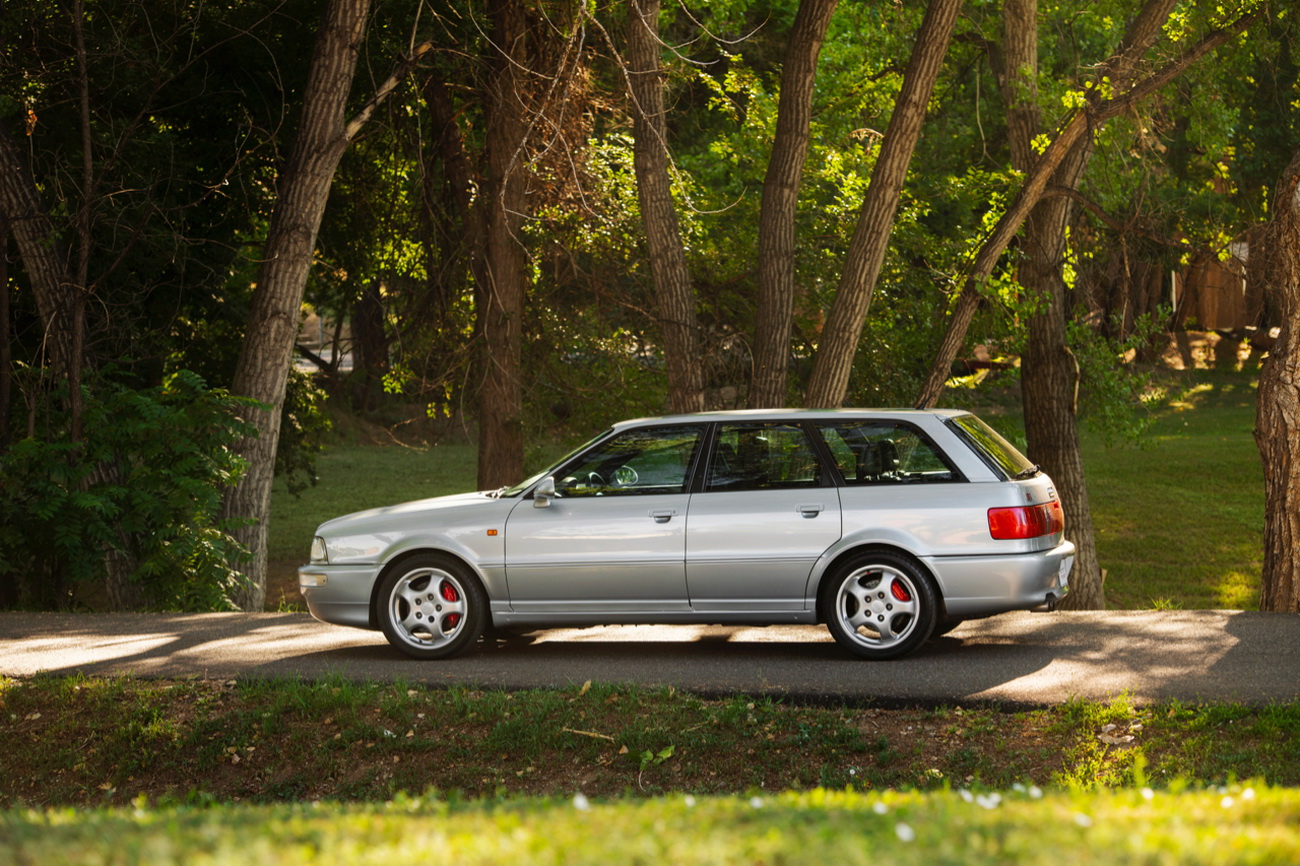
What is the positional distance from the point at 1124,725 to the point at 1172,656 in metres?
1.68

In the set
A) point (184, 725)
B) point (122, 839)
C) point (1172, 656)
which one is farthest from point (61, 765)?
point (1172, 656)

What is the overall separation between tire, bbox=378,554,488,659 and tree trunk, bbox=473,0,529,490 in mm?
7385

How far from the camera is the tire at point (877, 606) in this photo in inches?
310

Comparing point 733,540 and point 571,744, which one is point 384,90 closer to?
point 733,540

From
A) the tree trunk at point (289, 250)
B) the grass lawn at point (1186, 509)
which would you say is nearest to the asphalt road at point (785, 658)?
the tree trunk at point (289, 250)

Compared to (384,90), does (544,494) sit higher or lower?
lower

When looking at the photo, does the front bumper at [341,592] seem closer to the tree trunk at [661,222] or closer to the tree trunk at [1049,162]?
the tree trunk at [661,222]

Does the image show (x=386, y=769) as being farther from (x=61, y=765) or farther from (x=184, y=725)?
(x=61, y=765)

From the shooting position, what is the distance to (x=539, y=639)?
30.6 feet

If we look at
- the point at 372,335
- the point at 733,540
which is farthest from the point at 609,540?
the point at 372,335

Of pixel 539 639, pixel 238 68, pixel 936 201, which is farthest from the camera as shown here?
pixel 936 201

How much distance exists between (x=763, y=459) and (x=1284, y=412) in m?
4.80

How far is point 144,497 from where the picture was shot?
11.5 m

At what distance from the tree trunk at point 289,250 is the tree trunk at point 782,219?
4516mm
